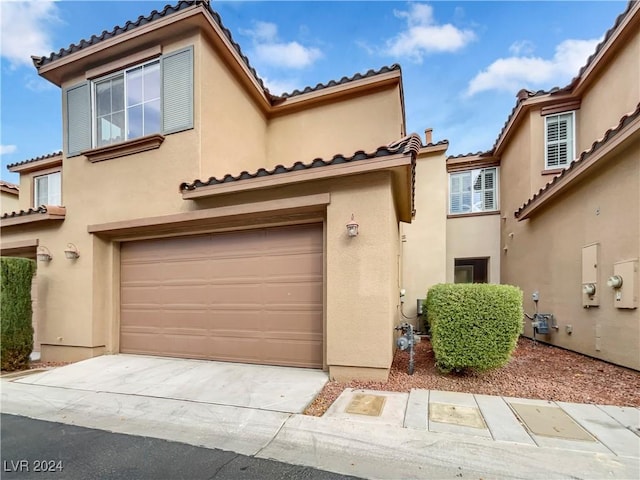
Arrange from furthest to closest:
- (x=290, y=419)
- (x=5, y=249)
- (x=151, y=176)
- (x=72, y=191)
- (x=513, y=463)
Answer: (x=5, y=249) < (x=72, y=191) < (x=151, y=176) < (x=290, y=419) < (x=513, y=463)

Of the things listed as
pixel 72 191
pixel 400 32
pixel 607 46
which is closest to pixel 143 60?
pixel 72 191

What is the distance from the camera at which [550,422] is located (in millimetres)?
3574

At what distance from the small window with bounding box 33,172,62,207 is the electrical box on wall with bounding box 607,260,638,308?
52.3 ft

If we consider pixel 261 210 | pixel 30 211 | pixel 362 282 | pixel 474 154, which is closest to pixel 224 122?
pixel 261 210

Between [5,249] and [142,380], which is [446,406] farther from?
[5,249]

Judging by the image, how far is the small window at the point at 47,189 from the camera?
11516 mm

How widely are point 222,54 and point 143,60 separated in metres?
1.75

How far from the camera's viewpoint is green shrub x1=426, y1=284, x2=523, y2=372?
475cm

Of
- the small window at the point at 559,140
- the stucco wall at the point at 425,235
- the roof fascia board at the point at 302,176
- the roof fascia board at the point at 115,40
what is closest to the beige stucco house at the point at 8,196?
the roof fascia board at the point at 115,40

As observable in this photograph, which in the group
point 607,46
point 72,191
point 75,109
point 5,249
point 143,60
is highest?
point 607,46

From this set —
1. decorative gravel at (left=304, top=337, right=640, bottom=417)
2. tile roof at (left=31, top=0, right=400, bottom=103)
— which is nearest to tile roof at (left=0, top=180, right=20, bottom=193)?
tile roof at (left=31, top=0, right=400, bottom=103)

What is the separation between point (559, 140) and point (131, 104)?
38.9ft

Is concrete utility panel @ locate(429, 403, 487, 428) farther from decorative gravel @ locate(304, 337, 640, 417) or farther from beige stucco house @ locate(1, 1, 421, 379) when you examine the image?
beige stucco house @ locate(1, 1, 421, 379)

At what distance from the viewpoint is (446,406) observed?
13.2 feet
